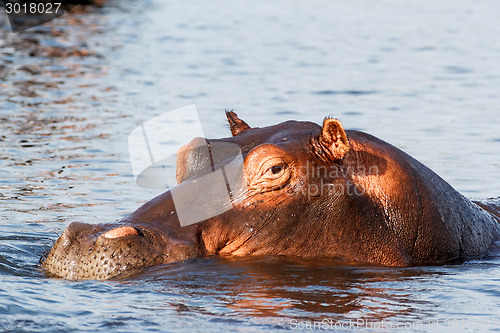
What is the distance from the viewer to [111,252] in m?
6.37

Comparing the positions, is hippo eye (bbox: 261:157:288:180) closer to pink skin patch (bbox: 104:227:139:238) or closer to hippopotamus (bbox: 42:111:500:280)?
hippopotamus (bbox: 42:111:500:280)

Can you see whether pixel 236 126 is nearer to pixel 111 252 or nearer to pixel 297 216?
pixel 297 216

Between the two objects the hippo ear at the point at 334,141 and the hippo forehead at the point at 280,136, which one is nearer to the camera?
the hippo ear at the point at 334,141

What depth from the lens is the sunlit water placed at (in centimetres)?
618

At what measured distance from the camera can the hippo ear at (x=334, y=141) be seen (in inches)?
266

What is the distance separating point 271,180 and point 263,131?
594mm

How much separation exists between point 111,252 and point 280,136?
5.44 feet

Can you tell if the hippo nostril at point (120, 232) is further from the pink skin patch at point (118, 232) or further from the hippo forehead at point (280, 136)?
the hippo forehead at point (280, 136)

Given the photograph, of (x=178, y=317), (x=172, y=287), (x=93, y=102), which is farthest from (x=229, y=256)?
(x=93, y=102)

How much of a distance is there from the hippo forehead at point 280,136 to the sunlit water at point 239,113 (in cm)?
91

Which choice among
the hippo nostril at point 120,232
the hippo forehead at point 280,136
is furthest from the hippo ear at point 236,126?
the hippo nostril at point 120,232

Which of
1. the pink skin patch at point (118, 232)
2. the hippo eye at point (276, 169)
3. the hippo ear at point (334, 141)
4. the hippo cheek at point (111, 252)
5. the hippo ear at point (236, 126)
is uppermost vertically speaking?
the hippo ear at point (236, 126)

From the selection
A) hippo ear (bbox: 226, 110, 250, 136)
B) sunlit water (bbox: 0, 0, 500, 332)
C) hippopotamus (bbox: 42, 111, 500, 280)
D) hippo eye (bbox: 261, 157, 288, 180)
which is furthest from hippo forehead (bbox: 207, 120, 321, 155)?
sunlit water (bbox: 0, 0, 500, 332)

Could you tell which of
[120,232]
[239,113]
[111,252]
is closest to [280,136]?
[120,232]
